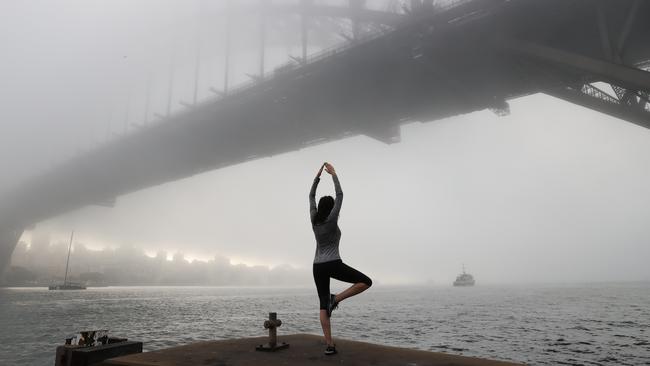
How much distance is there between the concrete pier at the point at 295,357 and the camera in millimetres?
4465

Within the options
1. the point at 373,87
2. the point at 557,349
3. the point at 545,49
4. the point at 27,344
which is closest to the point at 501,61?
the point at 545,49

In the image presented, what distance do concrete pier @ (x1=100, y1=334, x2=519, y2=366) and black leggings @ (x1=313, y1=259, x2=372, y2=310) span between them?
711mm

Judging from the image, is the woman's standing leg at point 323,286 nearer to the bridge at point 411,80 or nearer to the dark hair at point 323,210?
the dark hair at point 323,210

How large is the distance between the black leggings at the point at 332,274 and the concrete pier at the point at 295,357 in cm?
71

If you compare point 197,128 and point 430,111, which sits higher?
point 197,128

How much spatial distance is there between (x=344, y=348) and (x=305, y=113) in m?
24.7

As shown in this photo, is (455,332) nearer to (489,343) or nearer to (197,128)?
(489,343)

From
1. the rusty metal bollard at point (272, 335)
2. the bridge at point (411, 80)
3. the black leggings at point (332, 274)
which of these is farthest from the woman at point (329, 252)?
the bridge at point (411, 80)

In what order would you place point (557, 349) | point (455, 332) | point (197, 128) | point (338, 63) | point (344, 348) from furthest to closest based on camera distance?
point (197, 128) → point (338, 63) → point (455, 332) → point (557, 349) → point (344, 348)

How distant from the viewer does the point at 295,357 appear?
479 cm

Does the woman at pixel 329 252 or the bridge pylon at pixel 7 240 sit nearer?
the woman at pixel 329 252

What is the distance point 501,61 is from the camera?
18234mm

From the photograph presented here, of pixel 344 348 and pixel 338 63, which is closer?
pixel 344 348

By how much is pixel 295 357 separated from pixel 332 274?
116 cm
